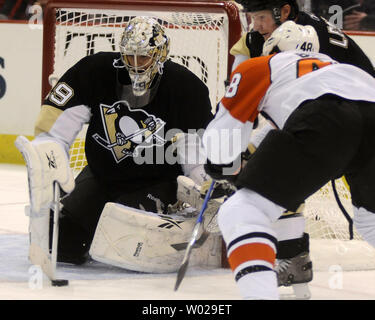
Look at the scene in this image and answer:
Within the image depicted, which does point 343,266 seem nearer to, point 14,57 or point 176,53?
point 176,53

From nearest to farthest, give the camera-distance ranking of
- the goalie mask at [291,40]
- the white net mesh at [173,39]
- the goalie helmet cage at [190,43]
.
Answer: the goalie mask at [291,40]
the goalie helmet cage at [190,43]
the white net mesh at [173,39]

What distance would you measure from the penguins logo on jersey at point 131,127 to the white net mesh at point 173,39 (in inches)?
15.6

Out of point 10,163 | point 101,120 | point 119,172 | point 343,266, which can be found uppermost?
point 101,120

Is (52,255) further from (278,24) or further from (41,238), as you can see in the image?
(278,24)

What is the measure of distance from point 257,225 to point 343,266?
1210 millimetres

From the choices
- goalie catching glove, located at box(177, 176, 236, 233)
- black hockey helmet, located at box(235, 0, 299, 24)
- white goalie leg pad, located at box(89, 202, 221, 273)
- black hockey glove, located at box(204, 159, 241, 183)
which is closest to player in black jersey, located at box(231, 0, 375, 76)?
black hockey helmet, located at box(235, 0, 299, 24)

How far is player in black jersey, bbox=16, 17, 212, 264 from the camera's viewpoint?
2.90 m

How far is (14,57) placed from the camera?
575 cm

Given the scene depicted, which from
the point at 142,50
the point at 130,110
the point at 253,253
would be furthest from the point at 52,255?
the point at 253,253

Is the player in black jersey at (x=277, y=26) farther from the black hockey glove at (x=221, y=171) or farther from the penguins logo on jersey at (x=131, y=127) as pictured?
the black hockey glove at (x=221, y=171)

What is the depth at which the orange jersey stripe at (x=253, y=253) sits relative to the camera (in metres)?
1.87

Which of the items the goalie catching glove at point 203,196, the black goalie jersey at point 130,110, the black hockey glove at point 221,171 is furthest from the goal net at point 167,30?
the black hockey glove at point 221,171

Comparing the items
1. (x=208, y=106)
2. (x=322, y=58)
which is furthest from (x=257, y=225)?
(x=208, y=106)
